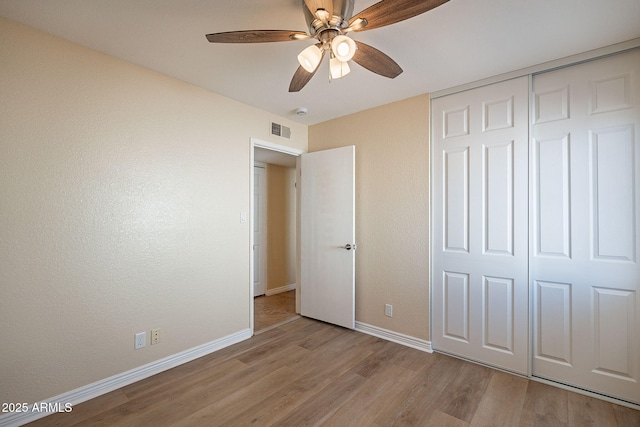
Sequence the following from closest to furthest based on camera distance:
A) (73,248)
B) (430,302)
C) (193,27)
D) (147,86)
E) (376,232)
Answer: (193,27) → (73,248) → (147,86) → (430,302) → (376,232)

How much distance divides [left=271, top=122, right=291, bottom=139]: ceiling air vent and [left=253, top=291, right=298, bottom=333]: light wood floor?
2204 millimetres

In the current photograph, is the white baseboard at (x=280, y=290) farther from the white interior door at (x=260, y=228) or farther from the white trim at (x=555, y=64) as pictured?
the white trim at (x=555, y=64)

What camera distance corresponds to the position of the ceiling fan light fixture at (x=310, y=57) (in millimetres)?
1499

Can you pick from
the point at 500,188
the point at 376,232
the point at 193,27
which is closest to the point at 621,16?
the point at 500,188

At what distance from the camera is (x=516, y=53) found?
81.0 inches

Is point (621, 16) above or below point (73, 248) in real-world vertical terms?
above

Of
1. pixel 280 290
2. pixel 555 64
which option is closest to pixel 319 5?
pixel 555 64

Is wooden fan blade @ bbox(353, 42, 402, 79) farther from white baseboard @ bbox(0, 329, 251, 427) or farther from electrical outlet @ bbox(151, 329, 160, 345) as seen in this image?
white baseboard @ bbox(0, 329, 251, 427)

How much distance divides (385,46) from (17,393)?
3208mm

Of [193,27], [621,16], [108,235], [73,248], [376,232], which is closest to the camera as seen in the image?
[621,16]

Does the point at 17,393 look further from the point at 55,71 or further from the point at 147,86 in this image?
the point at 147,86

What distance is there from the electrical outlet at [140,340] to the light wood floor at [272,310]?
1121 millimetres

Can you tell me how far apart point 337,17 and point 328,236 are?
2320 mm

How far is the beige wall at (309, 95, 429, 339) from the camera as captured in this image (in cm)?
276
